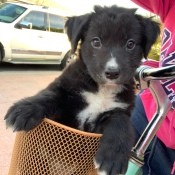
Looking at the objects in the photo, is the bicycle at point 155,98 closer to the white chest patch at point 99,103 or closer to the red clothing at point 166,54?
the white chest patch at point 99,103

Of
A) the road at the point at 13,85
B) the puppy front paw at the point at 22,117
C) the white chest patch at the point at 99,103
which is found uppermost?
the puppy front paw at the point at 22,117

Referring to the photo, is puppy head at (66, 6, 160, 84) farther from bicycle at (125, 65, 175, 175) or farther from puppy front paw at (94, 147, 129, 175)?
puppy front paw at (94, 147, 129, 175)

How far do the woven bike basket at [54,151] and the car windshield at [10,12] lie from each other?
9.10 metres

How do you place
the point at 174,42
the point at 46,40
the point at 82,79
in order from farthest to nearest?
the point at 46,40 → the point at 174,42 → the point at 82,79

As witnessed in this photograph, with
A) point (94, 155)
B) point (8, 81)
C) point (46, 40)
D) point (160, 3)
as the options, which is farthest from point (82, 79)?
point (46, 40)

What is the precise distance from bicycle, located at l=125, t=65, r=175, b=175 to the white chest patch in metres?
0.20

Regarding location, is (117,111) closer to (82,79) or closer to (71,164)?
(82,79)

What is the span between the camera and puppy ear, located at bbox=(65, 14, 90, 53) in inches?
78.8

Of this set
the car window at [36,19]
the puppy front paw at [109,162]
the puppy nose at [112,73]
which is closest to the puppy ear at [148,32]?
the puppy nose at [112,73]

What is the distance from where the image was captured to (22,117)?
4.81 ft

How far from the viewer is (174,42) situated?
2127 mm

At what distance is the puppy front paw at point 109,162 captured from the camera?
140 cm

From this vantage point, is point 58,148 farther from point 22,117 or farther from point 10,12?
point 10,12

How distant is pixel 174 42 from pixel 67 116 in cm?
75
